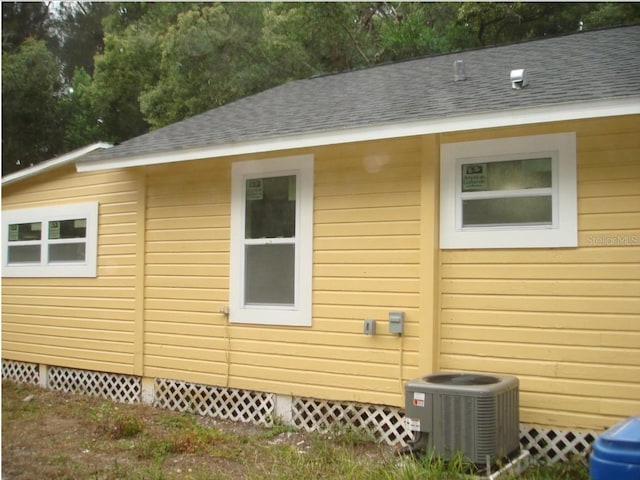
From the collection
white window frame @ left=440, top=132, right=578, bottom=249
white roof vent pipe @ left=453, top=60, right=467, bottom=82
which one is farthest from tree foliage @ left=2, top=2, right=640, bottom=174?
white window frame @ left=440, top=132, right=578, bottom=249

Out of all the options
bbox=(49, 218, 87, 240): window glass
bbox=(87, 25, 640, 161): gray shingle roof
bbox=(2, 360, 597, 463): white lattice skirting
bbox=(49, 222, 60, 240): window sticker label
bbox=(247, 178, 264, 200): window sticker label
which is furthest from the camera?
bbox=(49, 222, 60, 240): window sticker label

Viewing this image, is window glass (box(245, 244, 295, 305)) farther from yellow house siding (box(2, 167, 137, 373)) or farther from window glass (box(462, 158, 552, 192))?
window glass (box(462, 158, 552, 192))

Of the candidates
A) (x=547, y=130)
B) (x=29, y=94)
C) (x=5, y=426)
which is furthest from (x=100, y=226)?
(x=29, y=94)

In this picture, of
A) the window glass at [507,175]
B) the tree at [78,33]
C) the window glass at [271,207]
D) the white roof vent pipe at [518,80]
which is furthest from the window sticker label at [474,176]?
the tree at [78,33]

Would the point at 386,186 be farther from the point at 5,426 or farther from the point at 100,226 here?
the point at 5,426

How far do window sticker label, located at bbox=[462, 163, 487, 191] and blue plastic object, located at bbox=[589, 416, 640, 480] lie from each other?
296cm

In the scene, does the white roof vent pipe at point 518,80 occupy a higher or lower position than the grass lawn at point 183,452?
higher

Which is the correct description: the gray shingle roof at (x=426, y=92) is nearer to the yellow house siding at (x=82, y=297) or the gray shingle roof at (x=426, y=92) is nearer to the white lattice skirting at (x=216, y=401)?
the yellow house siding at (x=82, y=297)

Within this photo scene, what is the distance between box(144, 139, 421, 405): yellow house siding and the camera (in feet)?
18.7

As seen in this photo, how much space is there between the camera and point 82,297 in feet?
26.8

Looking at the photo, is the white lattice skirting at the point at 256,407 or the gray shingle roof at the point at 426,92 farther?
the gray shingle roof at the point at 426,92

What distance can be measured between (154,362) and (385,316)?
3018 millimetres

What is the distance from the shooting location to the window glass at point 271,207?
6418mm

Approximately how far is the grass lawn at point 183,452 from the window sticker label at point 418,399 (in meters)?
0.38
